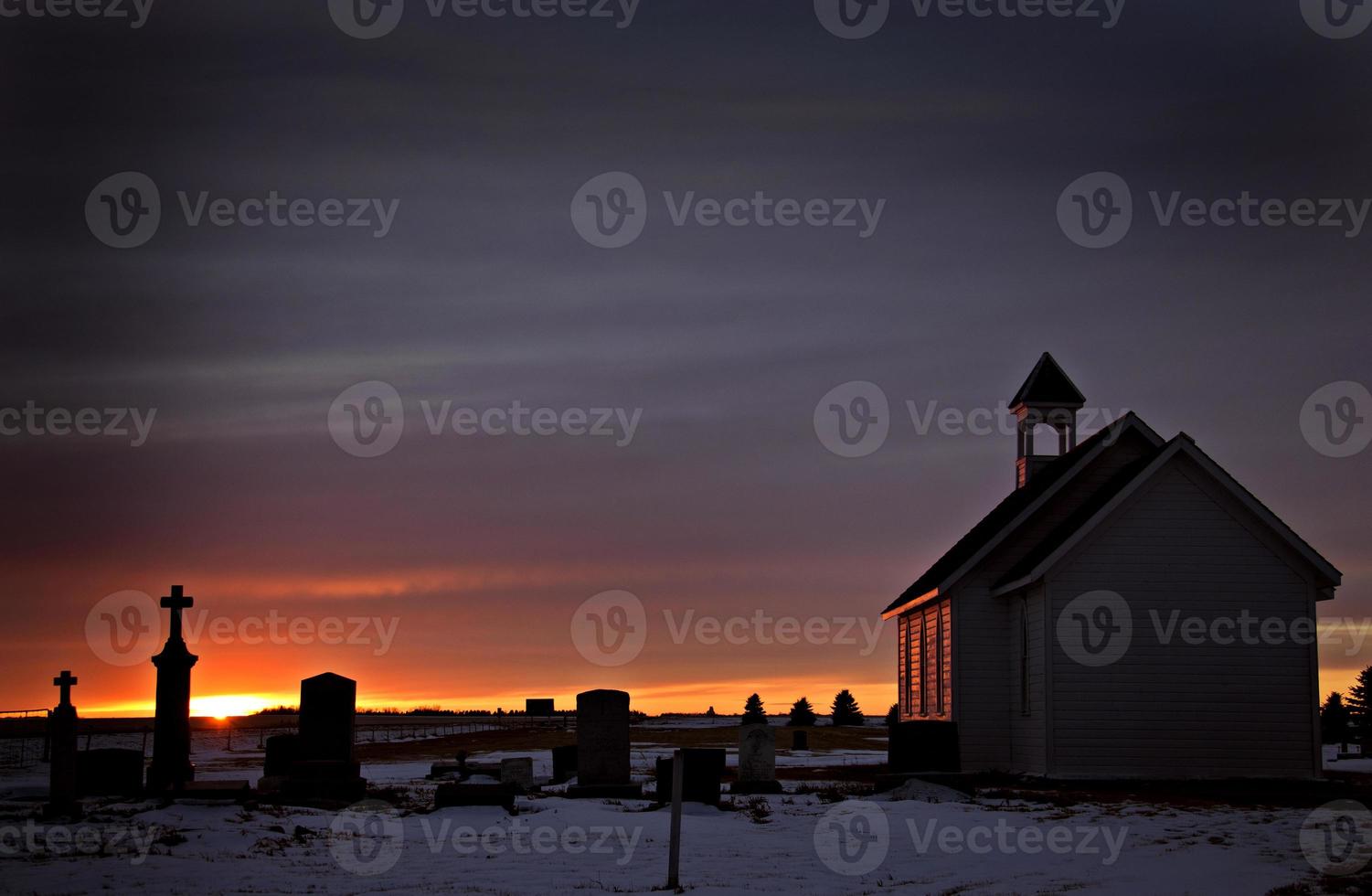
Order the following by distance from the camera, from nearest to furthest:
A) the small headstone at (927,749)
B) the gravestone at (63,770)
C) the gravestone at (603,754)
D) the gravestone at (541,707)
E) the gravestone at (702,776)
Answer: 1. the gravestone at (63,770)
2. the gravestone at (702,776)
3. the gravestone at (603,754)
4. the small headstone at (927,749)
5. the gravestone at (541,707)

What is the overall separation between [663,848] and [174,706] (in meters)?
12.1

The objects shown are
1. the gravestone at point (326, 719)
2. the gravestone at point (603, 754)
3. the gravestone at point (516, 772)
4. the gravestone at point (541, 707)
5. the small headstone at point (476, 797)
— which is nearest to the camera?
the small headstone at point (476, 797)

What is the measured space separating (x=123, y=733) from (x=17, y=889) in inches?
3222

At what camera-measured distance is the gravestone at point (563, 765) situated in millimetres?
32000

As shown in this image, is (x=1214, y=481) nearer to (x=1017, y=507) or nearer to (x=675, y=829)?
(x=1017, y=507)

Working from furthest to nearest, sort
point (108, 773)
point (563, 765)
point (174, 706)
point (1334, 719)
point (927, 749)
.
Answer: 1. point (1334, 719)
2. point (563, 765)
3. point (927, 749)
4. point (174, 706)
5. point (108, 773)

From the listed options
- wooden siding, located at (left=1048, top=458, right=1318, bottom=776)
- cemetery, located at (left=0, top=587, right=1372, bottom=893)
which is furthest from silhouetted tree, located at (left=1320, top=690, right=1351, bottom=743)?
cemetery, located at (left=0, top=587, right=1372, bottom=893)

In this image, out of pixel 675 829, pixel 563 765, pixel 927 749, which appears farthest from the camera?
pixel 563 765

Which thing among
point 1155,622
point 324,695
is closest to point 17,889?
point 324,695

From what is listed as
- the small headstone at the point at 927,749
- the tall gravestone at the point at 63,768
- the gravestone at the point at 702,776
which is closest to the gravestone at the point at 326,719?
the tall gravestone at the point at 63,768

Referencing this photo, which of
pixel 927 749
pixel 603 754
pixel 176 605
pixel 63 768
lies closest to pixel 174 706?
pixel 176 605

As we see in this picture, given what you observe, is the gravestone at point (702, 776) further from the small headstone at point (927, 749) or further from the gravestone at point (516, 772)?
the gravestone at point (516, 772)

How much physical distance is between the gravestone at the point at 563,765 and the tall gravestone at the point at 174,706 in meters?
8.92

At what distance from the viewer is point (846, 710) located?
84.1 m
